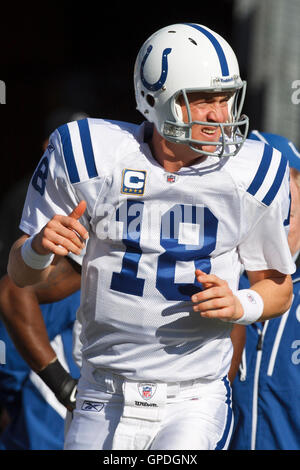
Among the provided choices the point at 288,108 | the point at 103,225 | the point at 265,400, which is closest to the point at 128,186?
the point at 103,225

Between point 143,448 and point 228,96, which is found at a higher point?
point 228,96

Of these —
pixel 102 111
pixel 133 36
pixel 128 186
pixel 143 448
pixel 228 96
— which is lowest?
pixel 102 111

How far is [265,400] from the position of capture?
4.05m

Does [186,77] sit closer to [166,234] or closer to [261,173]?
[261,173]

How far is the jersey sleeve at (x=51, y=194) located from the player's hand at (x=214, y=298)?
0.50 meters

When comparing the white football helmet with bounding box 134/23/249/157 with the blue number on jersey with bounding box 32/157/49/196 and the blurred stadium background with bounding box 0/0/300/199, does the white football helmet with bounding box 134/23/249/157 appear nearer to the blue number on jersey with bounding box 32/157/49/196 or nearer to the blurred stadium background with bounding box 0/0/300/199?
the blue number on jersey with bounding box 32/157/49/196

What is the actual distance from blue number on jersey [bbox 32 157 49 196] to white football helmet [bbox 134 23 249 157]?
16.1 inches

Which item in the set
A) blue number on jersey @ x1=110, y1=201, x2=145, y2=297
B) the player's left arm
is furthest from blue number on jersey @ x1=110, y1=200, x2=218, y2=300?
the player's left arm

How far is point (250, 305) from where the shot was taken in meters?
2.97

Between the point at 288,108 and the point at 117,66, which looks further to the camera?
the point at 117,66

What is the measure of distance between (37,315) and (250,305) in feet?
4.66

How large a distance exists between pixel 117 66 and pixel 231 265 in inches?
305

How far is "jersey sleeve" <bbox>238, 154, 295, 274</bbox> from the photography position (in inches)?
120

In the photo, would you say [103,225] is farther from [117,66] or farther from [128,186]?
[117,66]
